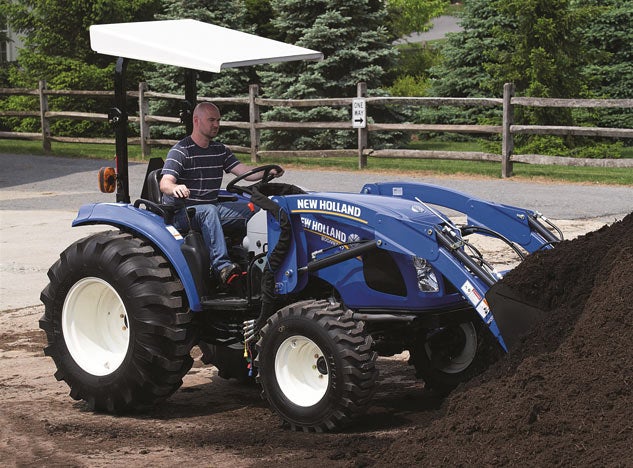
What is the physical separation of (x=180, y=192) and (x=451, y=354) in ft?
6.13

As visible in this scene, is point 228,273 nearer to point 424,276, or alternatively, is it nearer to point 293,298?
point 293,298

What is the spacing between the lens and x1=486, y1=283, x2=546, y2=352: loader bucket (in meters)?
5.59

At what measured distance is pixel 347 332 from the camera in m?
5.79

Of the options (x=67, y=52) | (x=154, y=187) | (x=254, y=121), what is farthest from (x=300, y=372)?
(x=67, y=52)

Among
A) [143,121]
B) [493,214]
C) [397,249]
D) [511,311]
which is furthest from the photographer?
[143,121]

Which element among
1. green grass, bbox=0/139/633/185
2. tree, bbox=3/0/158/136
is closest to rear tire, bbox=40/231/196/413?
green grass, bbox=0/139/633/185

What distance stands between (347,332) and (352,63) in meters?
Result: 20.8

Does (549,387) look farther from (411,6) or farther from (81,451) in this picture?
(411,6)

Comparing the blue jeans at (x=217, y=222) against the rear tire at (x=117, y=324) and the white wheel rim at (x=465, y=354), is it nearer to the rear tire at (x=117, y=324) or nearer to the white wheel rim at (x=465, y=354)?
the rear tire at (x=117, y=324)

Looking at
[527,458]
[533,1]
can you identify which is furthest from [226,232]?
[533,1]

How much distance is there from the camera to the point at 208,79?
86.2 ft

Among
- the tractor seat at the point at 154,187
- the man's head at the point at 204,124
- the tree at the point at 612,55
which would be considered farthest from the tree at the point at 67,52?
the man's head at the point at 204,124

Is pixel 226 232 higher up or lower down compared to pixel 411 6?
lower down

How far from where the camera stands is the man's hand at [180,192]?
6523 mm
